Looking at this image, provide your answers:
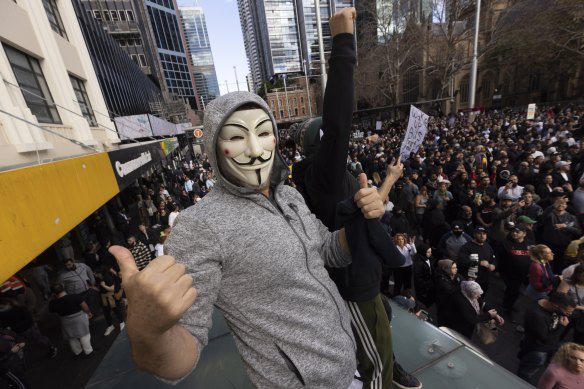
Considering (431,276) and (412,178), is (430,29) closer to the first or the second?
(412,178)

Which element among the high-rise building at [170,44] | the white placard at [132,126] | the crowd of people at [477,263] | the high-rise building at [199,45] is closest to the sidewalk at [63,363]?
the crowd of people at [477,263]

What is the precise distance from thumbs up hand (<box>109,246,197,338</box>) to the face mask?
523 millimetres

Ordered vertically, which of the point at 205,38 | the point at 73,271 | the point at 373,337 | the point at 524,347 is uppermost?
the point at 205,38

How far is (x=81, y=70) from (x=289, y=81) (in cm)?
6104

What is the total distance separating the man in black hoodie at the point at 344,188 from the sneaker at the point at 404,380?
0.93ft

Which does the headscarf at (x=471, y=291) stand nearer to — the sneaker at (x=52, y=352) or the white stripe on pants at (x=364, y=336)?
the white stripe on pants at (x=364, y=336)

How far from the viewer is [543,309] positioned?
3068 millimetres

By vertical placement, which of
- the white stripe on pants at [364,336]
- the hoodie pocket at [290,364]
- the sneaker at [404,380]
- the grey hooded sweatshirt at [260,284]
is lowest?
the sneaker at [404,380]

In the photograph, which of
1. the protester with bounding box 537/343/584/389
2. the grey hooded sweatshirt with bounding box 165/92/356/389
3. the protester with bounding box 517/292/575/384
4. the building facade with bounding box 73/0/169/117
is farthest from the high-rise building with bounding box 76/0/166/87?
the protester with bounding box 537/343/584/389

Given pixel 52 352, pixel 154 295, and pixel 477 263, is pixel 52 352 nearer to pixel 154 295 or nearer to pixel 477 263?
pixel 154 295

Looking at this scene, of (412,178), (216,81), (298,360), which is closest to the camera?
(298,360)

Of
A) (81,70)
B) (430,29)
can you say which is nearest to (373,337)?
(81,70)

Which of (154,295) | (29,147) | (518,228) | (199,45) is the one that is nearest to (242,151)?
(154,295)

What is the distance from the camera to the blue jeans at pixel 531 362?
312cm
